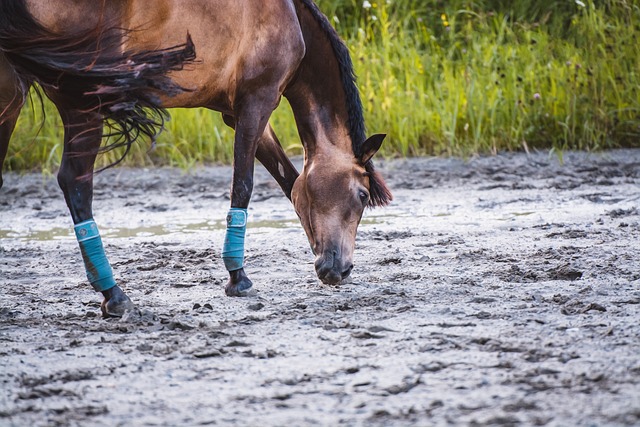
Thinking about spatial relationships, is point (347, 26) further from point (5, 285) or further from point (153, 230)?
point (5, 285)

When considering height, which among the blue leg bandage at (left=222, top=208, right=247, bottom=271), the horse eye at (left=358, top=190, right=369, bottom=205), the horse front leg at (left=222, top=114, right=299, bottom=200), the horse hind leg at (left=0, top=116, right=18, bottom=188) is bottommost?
the blue leg bandage at (left=222, top=208, right=247, bottom=271)

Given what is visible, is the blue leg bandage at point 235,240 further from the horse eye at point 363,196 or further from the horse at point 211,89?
the horse eye at point 363,196

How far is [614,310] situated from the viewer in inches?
137

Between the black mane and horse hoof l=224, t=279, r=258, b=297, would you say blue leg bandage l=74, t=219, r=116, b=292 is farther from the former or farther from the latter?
the black mane

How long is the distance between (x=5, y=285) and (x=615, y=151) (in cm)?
507

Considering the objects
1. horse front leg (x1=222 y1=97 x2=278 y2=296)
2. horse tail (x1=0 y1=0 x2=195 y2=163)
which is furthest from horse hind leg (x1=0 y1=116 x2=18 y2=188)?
horse front leg (x1=222 y1=97 x2=278 y2=296)

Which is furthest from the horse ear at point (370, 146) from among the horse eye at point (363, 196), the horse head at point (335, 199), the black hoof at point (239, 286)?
the black hoof at point (239, 286)

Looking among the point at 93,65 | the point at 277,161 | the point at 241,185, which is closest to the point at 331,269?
the point at 241,185

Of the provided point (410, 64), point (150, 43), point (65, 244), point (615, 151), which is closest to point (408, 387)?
point (150, 43)

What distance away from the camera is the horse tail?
3.55 meters

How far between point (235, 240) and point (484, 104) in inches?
173

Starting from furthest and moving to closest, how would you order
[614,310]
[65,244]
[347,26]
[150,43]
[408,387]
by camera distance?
[347,26]
[65,244]
[150,43]
[614,310]
[408,387]

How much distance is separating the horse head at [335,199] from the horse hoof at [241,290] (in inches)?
11.1

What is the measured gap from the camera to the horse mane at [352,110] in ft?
14.5
